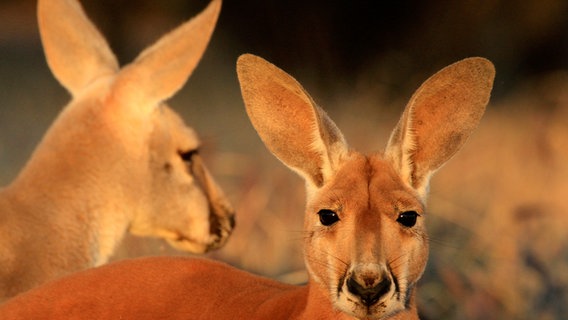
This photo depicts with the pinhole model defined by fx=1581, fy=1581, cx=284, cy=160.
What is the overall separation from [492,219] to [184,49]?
1.70 metres

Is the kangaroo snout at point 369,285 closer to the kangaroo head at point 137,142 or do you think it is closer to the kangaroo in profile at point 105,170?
the kangaroo in profile at point 105,170

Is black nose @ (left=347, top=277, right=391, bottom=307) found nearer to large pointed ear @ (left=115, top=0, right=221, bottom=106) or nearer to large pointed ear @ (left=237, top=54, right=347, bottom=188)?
large pointed ear @ (left=237, top=54, right=347, bottom=188)

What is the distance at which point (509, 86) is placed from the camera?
7.44 m

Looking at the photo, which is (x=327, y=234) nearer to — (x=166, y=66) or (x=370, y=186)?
(x=370, y=186)

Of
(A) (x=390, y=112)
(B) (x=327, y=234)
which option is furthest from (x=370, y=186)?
(A) (x=390, y=112)

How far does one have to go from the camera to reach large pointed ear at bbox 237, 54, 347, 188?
4324 mm

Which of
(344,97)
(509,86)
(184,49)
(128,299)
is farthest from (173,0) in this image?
(128,299)

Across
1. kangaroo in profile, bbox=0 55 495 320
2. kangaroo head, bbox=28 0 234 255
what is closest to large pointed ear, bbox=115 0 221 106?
kangaroo head, bbox=28 0 234 255

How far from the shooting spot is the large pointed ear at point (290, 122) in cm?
432

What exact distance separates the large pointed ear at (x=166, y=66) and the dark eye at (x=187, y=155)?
249mm

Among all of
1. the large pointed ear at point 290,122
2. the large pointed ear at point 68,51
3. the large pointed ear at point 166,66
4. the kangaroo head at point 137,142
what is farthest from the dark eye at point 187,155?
the large pointed ear at point 290,122

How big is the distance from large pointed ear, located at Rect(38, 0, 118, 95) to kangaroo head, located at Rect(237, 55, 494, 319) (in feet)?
6.35

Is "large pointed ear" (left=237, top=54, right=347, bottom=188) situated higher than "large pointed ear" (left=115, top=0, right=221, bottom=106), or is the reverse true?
"large pointed ear" (left=237, top=54, right=347, bottom=188)

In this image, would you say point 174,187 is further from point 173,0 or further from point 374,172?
point 173,0
